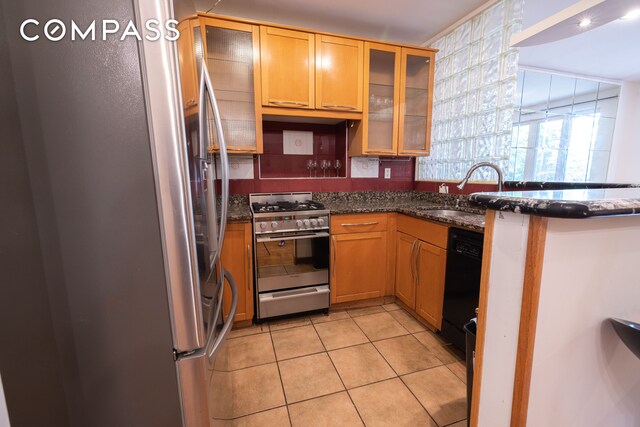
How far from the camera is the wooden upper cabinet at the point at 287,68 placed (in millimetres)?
2148

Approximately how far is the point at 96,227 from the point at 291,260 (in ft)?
5.25

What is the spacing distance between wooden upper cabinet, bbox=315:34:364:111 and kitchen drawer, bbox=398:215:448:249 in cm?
107

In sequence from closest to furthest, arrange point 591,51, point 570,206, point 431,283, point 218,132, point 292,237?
point 570,206, point 218,132, point 431,283, point 292,237, point 591,51

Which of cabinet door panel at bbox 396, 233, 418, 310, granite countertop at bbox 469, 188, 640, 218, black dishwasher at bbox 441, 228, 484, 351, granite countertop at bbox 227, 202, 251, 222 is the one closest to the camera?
granite countertop at bbox 469, 188, 640, 218

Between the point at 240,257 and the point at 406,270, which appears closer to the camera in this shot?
the point at 240,257

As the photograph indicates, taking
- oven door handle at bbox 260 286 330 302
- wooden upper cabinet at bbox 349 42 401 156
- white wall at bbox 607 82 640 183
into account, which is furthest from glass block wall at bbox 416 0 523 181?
white wall at bbox 607 82 640 183

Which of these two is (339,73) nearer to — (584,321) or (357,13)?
(357,13)

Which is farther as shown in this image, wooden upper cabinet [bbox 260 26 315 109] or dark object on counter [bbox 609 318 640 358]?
wooden upper cabinet [bbox 260 26 315 109]

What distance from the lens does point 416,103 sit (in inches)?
103

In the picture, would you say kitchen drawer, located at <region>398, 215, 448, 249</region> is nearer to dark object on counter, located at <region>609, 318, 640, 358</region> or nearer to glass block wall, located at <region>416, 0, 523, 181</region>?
glass block wall, located at <region>416, 0, 523, 181</region>

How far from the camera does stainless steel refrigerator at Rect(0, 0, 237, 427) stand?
577 millimetres

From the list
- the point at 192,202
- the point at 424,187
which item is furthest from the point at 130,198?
the point at 424,187

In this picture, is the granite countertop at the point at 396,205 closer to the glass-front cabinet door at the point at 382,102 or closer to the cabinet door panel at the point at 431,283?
the cabinet door panel at the point at 431,283

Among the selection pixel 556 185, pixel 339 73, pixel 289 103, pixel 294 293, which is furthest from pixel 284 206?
pixel 556 185
